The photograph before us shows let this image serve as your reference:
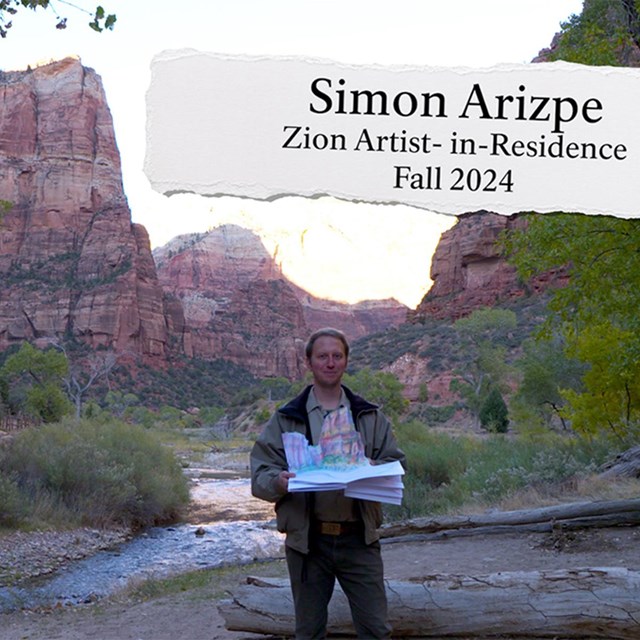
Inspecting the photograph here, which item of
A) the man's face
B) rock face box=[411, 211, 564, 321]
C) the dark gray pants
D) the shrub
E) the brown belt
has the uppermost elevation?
rock face box=[411, 211, 564, 321]

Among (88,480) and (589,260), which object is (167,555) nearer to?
(88,480)

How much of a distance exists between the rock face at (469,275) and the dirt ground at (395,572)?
2071 inches

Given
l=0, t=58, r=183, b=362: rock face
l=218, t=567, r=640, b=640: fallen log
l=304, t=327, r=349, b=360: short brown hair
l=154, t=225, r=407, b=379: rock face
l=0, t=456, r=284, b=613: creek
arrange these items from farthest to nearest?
l=154, t=225, r=407, b=379: rock face
l=0, t=58, r=183, b=362: rock face
l=0, t=456, r=284, b=613: creek
l=218, t=567, r=640, b=640: fallen log
l=304, t=327, r=349, b=360: short brown hair

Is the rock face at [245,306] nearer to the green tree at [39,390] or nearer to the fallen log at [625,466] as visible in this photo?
the green tree at [39,390]

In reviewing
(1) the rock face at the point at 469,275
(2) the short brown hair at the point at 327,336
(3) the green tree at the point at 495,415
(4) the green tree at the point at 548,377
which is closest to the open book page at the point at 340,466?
(2) the short brown hair at the point at 327,336

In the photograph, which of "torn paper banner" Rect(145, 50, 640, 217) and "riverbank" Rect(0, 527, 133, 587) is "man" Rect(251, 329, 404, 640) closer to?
"torn paper banner" Rect(145, 50, 640, 217)

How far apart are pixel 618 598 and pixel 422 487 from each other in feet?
29.9

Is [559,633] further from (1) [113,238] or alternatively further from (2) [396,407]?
(1) [113,238]

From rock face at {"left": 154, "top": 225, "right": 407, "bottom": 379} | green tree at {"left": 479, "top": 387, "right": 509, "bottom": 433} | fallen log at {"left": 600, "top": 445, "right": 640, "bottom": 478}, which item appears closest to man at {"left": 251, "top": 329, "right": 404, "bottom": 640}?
fallen log at {"left": 600, "top": 445, "right": 640, "bottom": 478}

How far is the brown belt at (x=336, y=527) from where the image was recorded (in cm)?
288

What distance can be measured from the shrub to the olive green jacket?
11989 mm

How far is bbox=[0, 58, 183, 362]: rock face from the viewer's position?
79.6 m

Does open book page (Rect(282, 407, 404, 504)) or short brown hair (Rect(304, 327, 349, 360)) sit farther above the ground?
short brown hair (Rect(304, 327, 349, 360))

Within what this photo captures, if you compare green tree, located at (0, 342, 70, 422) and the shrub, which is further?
green tree, located at (0, 342, 70, 422)
